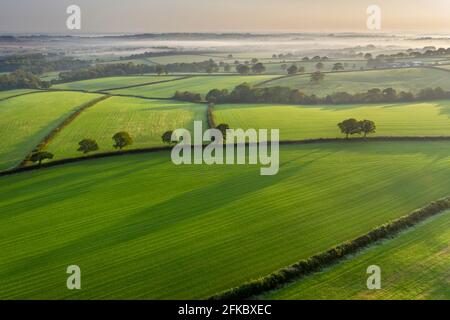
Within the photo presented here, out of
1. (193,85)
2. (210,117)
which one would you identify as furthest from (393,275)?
(193,85)

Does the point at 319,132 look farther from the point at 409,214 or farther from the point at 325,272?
the point at 325,272

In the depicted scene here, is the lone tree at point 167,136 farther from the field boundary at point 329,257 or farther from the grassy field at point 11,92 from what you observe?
the grassy field at point 11,92

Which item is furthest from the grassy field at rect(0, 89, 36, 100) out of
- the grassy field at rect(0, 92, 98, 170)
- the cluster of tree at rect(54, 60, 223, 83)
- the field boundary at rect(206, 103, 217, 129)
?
the field boundary at rect(206, 103, 217, 129)

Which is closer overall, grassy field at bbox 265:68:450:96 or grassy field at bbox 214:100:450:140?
grassy field at bbox 214:100:450:140

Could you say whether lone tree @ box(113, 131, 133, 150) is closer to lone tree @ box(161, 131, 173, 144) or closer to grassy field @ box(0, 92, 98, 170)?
lone tree @ box(161, 131, 173, 144)

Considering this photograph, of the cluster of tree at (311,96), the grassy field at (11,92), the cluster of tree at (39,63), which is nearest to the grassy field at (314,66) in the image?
the cluster of tree at (311,96)
